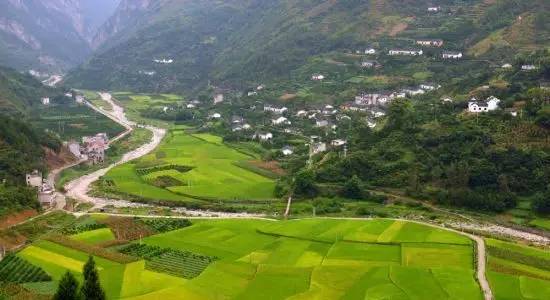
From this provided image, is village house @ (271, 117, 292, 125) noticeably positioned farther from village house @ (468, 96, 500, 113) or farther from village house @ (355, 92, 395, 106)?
village house @ (468, 96, 500, 113)

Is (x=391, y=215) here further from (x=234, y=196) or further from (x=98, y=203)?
(x=98, y=203)

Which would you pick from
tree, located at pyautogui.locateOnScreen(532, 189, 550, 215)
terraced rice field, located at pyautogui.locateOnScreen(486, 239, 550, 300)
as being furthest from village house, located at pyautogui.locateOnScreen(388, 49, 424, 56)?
terraced rice field, located at pyautogui.locateOnScreen(486, 239, 550, 300)

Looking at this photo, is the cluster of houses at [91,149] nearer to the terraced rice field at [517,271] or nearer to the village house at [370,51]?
the village house at [370,51]

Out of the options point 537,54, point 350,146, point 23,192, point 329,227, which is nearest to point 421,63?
point 537,54

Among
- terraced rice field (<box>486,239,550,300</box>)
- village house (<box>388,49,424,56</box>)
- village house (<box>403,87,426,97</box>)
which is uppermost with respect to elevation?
village house (<box>388,49,424,56</box>)

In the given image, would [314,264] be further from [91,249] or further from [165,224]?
[165,224]

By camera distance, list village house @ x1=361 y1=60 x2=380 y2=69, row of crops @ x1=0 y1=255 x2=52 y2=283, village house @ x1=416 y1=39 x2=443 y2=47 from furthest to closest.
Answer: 1. village house @ x1=416 y1=39 x2=443 y2=47
2. village house @ x1=361 y1=60 x2=380 y2=69
3. row of crops @ x1=0 y1=255 x2=52 y2=283

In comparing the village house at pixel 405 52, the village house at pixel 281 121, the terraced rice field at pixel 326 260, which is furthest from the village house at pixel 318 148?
the village house at pixel 405 52
